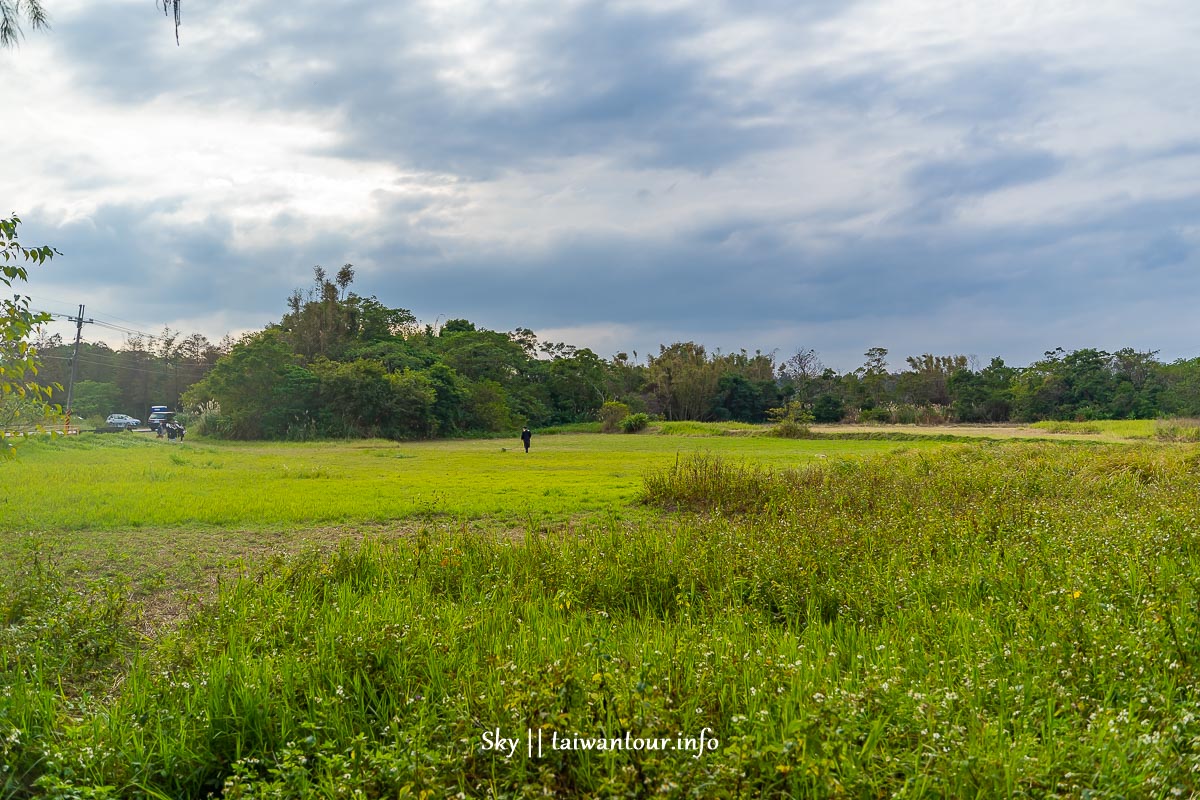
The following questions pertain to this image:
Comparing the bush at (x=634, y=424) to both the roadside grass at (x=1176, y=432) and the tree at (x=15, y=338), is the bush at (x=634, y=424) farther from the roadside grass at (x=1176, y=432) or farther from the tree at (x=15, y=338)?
the tree at (x=15, y=338)

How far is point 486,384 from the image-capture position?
53.8 m

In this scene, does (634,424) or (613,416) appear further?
(613,416)

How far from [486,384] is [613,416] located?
9692mm

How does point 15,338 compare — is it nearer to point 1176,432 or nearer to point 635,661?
point 635,661

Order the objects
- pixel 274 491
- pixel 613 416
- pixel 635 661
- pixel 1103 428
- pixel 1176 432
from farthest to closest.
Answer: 1. pixel 613 416
2. pixel 1103 428
3. pixel 1176 432
4. pixel 274 491
5. pixel 635 661

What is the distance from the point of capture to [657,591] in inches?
247

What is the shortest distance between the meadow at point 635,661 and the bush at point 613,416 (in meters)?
42.2

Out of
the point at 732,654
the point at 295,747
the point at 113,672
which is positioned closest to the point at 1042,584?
the point at 732,654

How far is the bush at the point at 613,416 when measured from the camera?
51.5m

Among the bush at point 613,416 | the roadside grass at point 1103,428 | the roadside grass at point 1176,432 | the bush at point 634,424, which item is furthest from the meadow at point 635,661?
the bush at point 613,416

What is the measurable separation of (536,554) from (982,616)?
3.96m

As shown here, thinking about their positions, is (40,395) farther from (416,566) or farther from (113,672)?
(416,566)

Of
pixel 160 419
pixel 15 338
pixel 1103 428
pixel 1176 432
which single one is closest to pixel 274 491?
pixel 15 338

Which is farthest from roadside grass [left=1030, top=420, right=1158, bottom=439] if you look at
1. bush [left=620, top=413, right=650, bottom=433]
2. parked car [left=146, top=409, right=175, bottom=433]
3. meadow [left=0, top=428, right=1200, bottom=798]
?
parked car [left=146, top=409, right=175, bottom=433]
